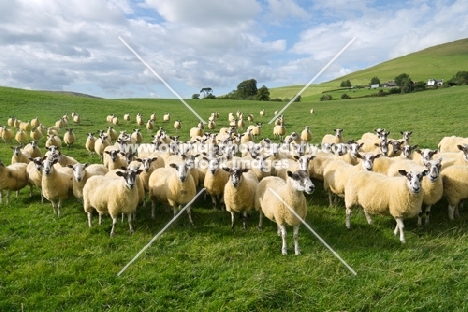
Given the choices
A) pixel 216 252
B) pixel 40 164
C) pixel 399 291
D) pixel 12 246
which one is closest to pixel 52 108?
pixel 40 164

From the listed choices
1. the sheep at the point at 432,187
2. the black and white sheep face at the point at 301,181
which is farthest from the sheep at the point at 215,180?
the sheep at the point at 432,187

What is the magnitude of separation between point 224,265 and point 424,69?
134913 millimetres

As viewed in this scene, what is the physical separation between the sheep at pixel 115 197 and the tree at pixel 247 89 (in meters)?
88.8

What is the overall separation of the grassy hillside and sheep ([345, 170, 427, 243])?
8963 centimetres

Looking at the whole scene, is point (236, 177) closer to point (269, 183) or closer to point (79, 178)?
point (269, 183)

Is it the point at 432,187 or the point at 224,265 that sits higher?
the point at 432,187

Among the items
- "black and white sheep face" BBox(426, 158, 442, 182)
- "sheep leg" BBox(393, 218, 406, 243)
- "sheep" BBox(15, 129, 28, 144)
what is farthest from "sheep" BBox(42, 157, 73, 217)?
"sheep" BBox(15, 129, 28, 144)

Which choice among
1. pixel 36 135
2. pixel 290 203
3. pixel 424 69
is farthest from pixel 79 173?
pixel 424 69

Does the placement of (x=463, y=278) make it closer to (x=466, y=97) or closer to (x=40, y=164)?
(x=40, y=164)

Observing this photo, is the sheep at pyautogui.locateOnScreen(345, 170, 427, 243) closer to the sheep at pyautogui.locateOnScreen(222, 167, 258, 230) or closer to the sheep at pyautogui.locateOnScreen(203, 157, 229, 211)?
the sheep at pyautogui.locateOnScreen(222, 167, 258, 230)

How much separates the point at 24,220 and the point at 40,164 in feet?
6.96

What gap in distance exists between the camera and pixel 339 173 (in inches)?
411

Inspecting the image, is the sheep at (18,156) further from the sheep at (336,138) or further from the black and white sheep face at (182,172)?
the sheep at (336,138)

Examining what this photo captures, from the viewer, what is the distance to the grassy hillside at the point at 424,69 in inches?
4266
